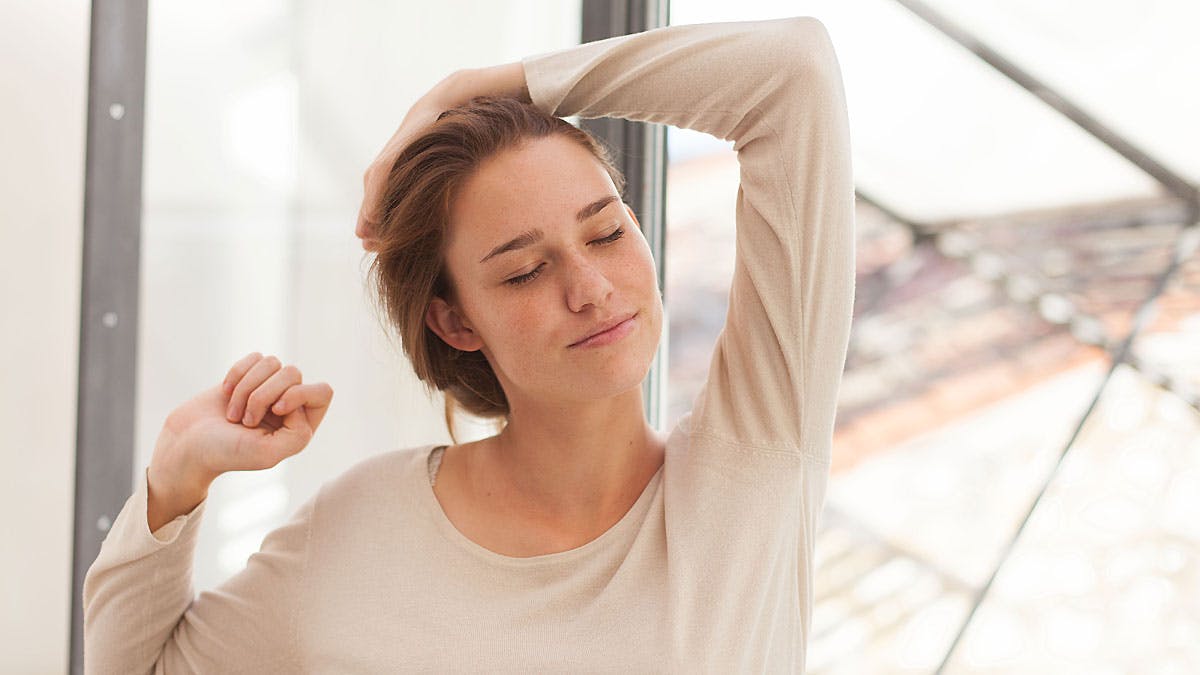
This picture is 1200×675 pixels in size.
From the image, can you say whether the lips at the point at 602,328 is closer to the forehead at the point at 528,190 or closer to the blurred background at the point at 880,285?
the forehead at the point at 528,190

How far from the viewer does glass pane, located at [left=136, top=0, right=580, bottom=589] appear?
1.43m

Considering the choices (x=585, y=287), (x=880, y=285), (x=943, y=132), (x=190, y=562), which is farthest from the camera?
(x=880, y=285)

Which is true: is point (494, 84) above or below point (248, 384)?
above

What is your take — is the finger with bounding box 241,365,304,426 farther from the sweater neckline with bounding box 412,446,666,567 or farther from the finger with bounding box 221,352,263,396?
the sweater neckline with bounding box 412,446,666,567

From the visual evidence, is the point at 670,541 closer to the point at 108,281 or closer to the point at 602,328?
the point at 602,328

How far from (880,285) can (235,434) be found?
95 centimetres

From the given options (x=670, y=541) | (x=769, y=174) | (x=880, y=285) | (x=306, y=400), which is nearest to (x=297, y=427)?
(x=306, y=400)

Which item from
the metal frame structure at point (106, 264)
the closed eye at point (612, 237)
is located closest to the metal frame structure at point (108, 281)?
the metal frame structure at point (106, 264)

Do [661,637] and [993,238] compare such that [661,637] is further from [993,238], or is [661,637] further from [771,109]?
[993,238]

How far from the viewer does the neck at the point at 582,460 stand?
120 cm

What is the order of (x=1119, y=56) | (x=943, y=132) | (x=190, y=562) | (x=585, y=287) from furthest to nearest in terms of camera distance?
1. (x=943, y=132)
2. (x=1119, y=56)
3. (x=190, y=562)
4. (x=585, y=287)

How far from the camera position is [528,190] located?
1.12m

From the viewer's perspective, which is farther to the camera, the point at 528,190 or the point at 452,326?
the point at 452,326

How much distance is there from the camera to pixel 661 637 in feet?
3.54
